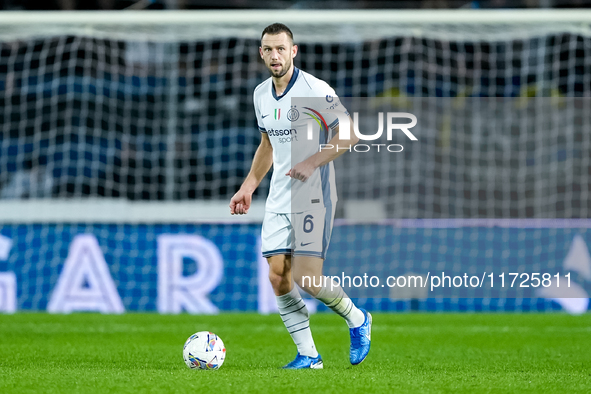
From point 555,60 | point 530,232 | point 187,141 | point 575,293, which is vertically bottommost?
point 575,293

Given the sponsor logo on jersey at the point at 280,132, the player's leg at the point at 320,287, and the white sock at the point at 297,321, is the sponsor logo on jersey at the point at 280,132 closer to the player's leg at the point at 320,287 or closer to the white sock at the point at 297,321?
the player's leg at the point at 320,287

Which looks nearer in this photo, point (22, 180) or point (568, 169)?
point (22, 180)

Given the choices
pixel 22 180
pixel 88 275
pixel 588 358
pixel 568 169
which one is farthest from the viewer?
pixel 568 169

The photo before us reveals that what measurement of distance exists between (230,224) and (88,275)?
1.58 metres

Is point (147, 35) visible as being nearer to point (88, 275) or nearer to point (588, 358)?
point (88, 275)

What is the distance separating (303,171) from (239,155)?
24.4 ft

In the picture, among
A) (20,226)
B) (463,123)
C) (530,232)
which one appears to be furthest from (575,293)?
(20,226)

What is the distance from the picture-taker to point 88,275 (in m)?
9.31

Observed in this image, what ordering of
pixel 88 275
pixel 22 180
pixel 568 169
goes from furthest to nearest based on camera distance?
pixel 568 169 < pixel 22 180 < pixel 88 275

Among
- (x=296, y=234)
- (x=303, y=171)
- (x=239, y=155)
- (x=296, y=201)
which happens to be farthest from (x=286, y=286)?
(x=239, y=155)

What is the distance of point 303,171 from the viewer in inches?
181

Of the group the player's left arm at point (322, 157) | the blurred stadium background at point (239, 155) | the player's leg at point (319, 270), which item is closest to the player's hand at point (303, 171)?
the player's left arm at point (322, 157)

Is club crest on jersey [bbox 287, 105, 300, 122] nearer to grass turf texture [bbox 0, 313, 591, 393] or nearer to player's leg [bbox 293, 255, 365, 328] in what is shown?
player's leg [bbox 293, 255, 365, 328]

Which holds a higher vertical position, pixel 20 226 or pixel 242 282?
pixel 20 226
